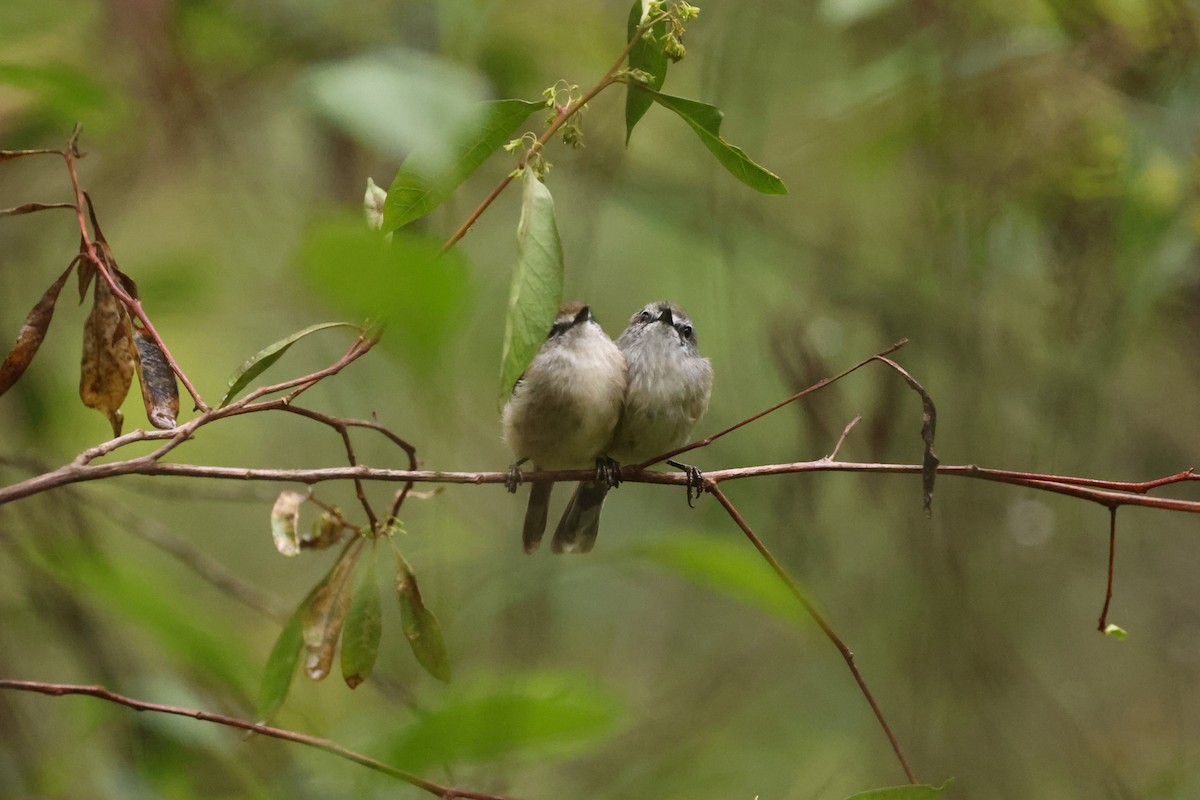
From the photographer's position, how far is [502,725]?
1.91m

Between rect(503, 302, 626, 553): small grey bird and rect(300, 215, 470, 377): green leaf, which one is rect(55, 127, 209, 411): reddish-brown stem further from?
rect(503, 302, 626, 553): small grey bird

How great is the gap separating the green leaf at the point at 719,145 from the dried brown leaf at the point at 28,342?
93 centimetres

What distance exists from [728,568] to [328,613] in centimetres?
73

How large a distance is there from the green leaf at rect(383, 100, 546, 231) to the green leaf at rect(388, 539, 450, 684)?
610mm

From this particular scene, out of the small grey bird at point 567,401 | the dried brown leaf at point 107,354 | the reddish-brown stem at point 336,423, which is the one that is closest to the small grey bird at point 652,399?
the small grey bird at point 567,401

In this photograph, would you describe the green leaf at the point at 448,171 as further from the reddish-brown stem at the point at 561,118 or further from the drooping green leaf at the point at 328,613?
the drooping green leaf at the point at 328,613

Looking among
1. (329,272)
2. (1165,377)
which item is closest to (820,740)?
(1165,377)

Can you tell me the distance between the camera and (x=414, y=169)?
5.39ft

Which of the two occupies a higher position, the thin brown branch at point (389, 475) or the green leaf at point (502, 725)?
the thin brown branch at point (389, 475)

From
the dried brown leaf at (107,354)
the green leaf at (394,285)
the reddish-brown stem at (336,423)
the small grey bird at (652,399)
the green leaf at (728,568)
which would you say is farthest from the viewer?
the small grey bird at (652,399)

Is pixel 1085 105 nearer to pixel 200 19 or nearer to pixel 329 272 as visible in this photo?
pixel 200 19

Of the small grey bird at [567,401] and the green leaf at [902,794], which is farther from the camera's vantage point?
the small grey bird at [567,401]

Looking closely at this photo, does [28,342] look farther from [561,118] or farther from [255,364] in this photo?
[561,118]

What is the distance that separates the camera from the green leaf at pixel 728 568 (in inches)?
87.5
